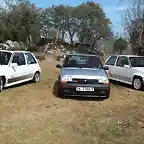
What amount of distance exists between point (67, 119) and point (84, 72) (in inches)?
122

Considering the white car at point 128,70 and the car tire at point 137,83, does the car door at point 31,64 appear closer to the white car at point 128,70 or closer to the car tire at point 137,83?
the white car at point 128,70

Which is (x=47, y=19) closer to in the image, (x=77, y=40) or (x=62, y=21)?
(x=62, y=21)

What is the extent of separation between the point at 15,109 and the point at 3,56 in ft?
11.7

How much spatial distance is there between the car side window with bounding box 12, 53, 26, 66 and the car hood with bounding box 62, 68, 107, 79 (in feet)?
6.73

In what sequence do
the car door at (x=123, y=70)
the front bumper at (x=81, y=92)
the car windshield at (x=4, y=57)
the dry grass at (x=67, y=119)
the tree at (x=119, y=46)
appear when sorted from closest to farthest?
the dry grass at (x=67, y=119)
the front bumper at (x=81, y=92)
the car windshield at (x=4, y=57)
the car door at (x=123, y=70)
the tree at (x=119, y=46)

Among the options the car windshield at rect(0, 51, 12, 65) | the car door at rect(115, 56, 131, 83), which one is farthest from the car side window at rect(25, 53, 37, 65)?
the car door at rect(115, 56, 131, 83)

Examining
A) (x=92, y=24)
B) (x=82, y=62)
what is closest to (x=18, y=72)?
(x=82, y=62)

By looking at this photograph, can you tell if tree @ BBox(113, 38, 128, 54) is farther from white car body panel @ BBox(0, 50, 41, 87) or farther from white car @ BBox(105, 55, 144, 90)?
white car body panel @ BBox(0, 50, 41, 87)

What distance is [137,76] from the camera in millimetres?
12344

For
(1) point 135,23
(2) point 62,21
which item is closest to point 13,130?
(1) point 135,23

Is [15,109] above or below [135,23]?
below

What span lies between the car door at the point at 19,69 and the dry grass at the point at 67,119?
0.56m

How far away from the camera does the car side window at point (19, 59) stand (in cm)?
1130

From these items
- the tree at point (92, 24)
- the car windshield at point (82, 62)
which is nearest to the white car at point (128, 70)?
the car windshield at point (82, 62)
